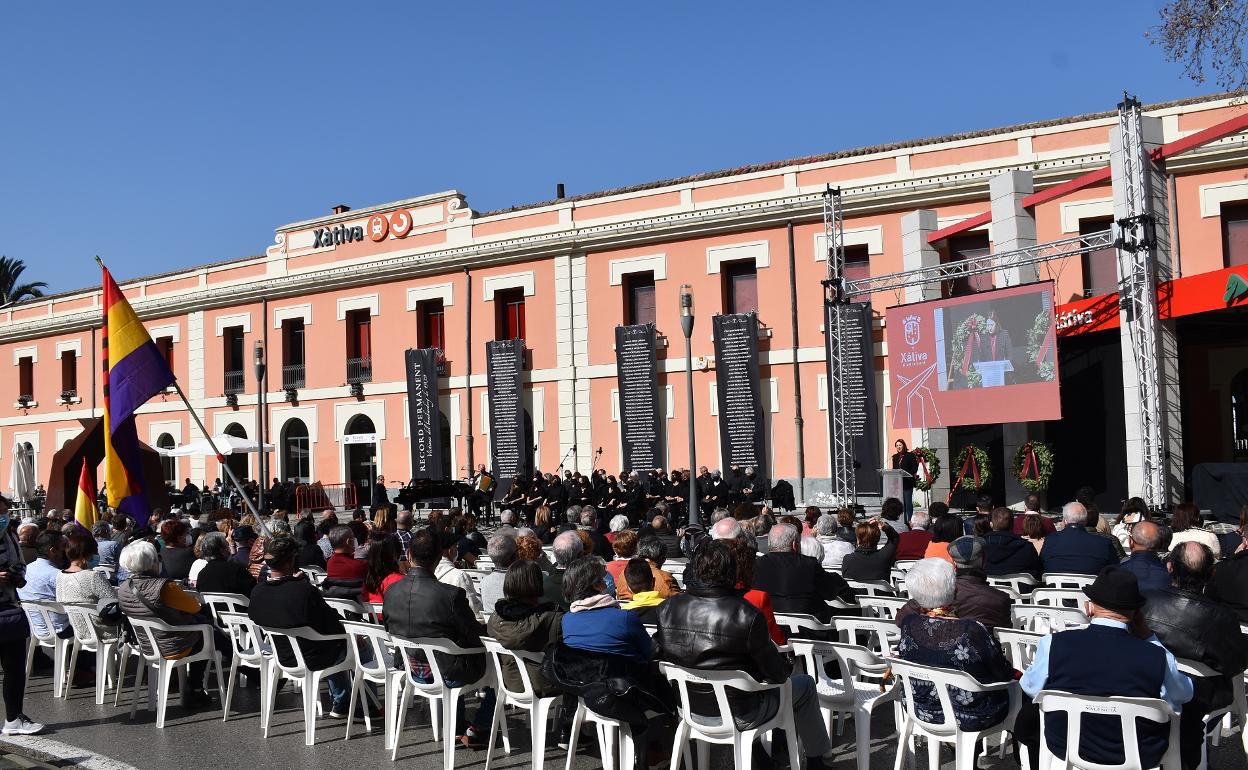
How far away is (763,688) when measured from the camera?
4.80 metres

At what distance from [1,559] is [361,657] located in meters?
2.39

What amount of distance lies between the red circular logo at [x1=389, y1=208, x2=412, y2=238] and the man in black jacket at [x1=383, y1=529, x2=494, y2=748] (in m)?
23.6

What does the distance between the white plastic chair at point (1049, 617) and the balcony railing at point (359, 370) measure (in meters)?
24.8

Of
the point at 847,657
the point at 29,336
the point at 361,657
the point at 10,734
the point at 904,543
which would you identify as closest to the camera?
the point at 847,657

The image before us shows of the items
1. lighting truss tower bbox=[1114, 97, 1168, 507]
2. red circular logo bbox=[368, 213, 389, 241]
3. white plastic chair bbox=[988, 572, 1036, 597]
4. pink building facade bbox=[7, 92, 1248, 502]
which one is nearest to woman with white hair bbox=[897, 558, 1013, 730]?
white plastic chair bbox=[988, 572, 1036, 597]

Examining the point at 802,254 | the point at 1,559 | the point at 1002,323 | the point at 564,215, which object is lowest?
the point at 1,559

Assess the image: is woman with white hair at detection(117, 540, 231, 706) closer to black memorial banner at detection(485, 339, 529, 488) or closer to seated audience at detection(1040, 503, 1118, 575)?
seated audience at detection(1040, 503, 1118, 575)

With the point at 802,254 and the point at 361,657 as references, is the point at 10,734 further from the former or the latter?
the point at 802,254

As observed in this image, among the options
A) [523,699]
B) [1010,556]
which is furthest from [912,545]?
[523,699]

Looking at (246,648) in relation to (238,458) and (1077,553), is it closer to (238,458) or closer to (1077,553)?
(1077,553)

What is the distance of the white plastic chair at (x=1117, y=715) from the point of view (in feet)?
12.9

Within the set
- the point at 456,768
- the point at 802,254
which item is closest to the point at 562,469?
the point at 802,254

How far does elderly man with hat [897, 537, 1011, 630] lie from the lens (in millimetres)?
5621

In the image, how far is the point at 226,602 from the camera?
729 centimetres
